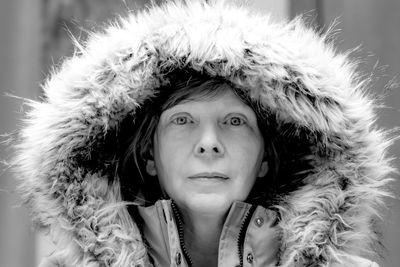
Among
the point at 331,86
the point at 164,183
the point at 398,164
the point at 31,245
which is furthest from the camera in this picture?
the point at 31,245

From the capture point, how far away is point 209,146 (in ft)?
5.07

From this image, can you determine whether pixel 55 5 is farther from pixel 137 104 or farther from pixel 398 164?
pixel 398 164

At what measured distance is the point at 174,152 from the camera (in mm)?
1594

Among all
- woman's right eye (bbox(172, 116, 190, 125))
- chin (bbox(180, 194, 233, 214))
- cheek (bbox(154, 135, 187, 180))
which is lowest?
chin (bbox(180, 194, 233, 214))

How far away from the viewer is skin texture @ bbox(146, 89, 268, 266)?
1557mm

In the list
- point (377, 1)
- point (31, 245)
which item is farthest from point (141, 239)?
point (377, 1)

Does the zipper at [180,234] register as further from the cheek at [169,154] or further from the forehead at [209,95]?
the forehead at [209,95]

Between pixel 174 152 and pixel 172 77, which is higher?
pixel 172 77

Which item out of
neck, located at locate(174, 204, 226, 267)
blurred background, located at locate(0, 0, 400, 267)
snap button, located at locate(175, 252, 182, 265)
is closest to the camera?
snap button, located at locate(175, 252, 182, 265)

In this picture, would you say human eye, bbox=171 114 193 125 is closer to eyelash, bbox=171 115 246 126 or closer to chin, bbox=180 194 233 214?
eyelash, bbox=171 115 246 126

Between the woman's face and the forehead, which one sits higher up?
the forehead

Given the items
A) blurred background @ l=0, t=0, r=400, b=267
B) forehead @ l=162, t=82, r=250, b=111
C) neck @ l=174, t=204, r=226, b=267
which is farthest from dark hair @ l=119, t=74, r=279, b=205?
blurred background @ l=0, t=0, r=400, b=267

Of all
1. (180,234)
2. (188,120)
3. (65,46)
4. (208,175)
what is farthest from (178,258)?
(65,46)

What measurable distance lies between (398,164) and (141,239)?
3.04ft
